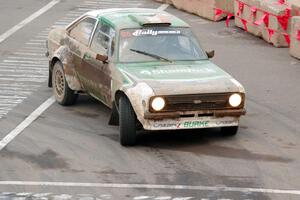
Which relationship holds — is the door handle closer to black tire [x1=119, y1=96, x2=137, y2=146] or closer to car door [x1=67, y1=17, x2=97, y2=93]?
car door [x1=67, y1=17, x2=97, y2=93]

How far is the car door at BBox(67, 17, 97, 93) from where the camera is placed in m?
13.3

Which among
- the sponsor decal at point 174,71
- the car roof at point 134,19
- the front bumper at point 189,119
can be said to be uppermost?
the car roof at point 134,19

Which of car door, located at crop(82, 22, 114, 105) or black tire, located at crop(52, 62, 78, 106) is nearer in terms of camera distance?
car door, located at crop(82, 22, 114, 105)

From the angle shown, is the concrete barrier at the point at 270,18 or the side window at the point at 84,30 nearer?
the side window at the point at 84,30

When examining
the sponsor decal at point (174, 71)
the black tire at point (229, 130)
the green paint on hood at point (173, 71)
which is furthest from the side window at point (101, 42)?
the black tire at point (229, 130)

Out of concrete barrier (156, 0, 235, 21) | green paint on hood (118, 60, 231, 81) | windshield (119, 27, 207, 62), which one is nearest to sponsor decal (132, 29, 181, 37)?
windshield (119, 27, 207, 62)

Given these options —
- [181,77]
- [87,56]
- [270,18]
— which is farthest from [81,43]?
[270,18]

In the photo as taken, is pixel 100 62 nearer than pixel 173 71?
No

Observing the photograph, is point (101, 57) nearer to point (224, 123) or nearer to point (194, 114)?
point (194, 114)

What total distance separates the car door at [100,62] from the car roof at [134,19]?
155 mm

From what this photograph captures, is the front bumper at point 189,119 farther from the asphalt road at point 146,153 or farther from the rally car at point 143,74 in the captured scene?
the asphalt road at point 146,153

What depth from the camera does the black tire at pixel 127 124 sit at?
11531mm

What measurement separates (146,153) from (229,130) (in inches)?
56.6

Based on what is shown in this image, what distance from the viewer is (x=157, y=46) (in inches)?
501
